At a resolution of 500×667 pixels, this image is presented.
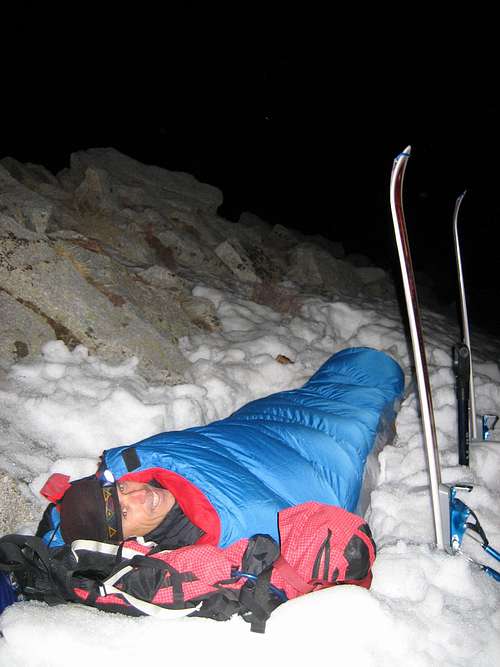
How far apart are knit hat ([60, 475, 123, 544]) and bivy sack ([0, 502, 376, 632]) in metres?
0.05

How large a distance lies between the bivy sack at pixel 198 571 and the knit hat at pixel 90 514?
0.17ft

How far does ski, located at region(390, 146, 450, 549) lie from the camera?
72.6 inches

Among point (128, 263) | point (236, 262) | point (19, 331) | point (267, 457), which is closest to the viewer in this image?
point (267, 457)

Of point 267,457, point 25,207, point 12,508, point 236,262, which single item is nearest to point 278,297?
point 236,262

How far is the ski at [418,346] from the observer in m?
1.84

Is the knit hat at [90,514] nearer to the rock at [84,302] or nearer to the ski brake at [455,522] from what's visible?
the ski brake at [455,522]

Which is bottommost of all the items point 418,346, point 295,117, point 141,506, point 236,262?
point 141,506

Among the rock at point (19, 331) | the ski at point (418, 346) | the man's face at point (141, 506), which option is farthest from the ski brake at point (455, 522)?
the rock at point (19, 331)

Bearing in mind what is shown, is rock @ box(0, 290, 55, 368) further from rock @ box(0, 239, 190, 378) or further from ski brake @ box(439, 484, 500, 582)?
ski brake @ box(439, 484, 500, 582)

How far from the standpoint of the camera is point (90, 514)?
6.06 feet

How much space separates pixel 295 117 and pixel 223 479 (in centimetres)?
2235

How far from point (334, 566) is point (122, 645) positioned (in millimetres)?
890

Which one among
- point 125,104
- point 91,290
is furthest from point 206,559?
point 125,104

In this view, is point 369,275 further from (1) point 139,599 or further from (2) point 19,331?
(1) point 139,599
